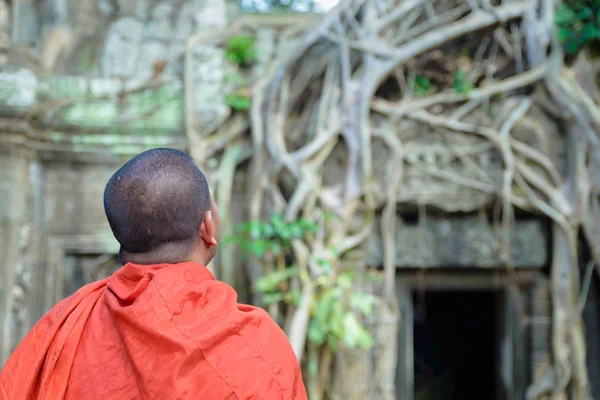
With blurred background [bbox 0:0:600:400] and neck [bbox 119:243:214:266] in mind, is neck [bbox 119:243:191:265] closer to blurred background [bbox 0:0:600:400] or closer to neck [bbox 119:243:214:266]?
neck [bbox 119:243:214:266]

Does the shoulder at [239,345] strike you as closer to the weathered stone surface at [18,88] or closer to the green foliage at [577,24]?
the weathered stone surface at [18,88]

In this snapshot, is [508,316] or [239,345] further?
[508,316]

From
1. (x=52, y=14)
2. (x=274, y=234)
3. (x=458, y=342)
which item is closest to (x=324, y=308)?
(x=274, y=234)

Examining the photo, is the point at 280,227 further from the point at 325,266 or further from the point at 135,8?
the point at 135,8

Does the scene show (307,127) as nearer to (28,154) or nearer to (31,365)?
(28,154)

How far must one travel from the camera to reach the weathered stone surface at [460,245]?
3057 mm

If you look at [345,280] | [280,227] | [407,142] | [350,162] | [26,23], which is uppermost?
[26,23]

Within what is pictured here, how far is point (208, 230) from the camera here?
1078mm

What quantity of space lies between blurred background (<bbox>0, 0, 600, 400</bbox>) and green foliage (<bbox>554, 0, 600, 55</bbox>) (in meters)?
0.01

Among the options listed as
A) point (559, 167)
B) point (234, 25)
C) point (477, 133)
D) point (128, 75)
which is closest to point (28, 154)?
point (128, 75)

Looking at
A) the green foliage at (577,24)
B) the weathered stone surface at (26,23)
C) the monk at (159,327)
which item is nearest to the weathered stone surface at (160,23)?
the weathered stone surface at (26,23)

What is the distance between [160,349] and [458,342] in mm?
4157

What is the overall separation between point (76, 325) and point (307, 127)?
234 centimetres

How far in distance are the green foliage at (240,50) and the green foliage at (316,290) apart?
945 mm
